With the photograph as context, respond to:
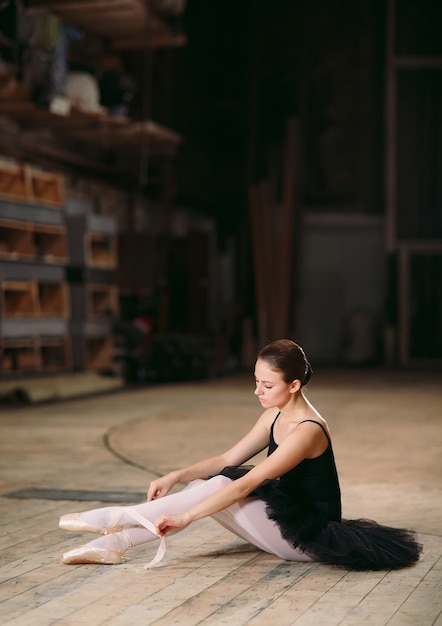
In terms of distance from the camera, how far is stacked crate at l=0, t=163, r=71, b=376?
10.5 meters

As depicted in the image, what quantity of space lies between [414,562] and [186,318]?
38.9ft

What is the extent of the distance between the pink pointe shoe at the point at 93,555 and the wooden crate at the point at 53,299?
7995mm

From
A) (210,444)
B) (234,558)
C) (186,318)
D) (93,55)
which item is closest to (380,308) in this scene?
(186,318)

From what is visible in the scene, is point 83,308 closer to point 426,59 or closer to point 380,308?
point 380,308

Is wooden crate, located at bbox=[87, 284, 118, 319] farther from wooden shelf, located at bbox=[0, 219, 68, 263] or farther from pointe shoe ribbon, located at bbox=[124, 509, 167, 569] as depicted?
pointe shoe ribbon, located at bbox=[124, 509, 167, 569]

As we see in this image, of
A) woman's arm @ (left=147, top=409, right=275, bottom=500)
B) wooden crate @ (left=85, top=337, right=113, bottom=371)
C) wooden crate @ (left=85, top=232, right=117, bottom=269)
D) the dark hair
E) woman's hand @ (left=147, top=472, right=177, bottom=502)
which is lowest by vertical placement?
wooden crate @ (left=85, top=337, right=113, bottom=371)

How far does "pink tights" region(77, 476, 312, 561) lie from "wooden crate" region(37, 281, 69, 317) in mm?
8074

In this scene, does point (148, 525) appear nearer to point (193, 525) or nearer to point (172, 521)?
A: point (172, 521)

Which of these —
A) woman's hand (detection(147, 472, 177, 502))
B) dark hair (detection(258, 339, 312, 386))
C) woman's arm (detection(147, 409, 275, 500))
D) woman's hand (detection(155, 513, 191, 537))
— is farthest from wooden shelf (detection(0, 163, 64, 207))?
woman's hand (detection(155, 513, 191, 537))

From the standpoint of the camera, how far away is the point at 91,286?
39.9 feet

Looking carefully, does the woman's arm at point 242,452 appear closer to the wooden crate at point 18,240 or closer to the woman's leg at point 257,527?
the woman's leg at point 257,527

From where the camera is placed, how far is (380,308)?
707 inches

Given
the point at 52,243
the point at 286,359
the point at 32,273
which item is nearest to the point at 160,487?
the point at 286,359

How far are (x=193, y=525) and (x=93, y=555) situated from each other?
2.93 feet
